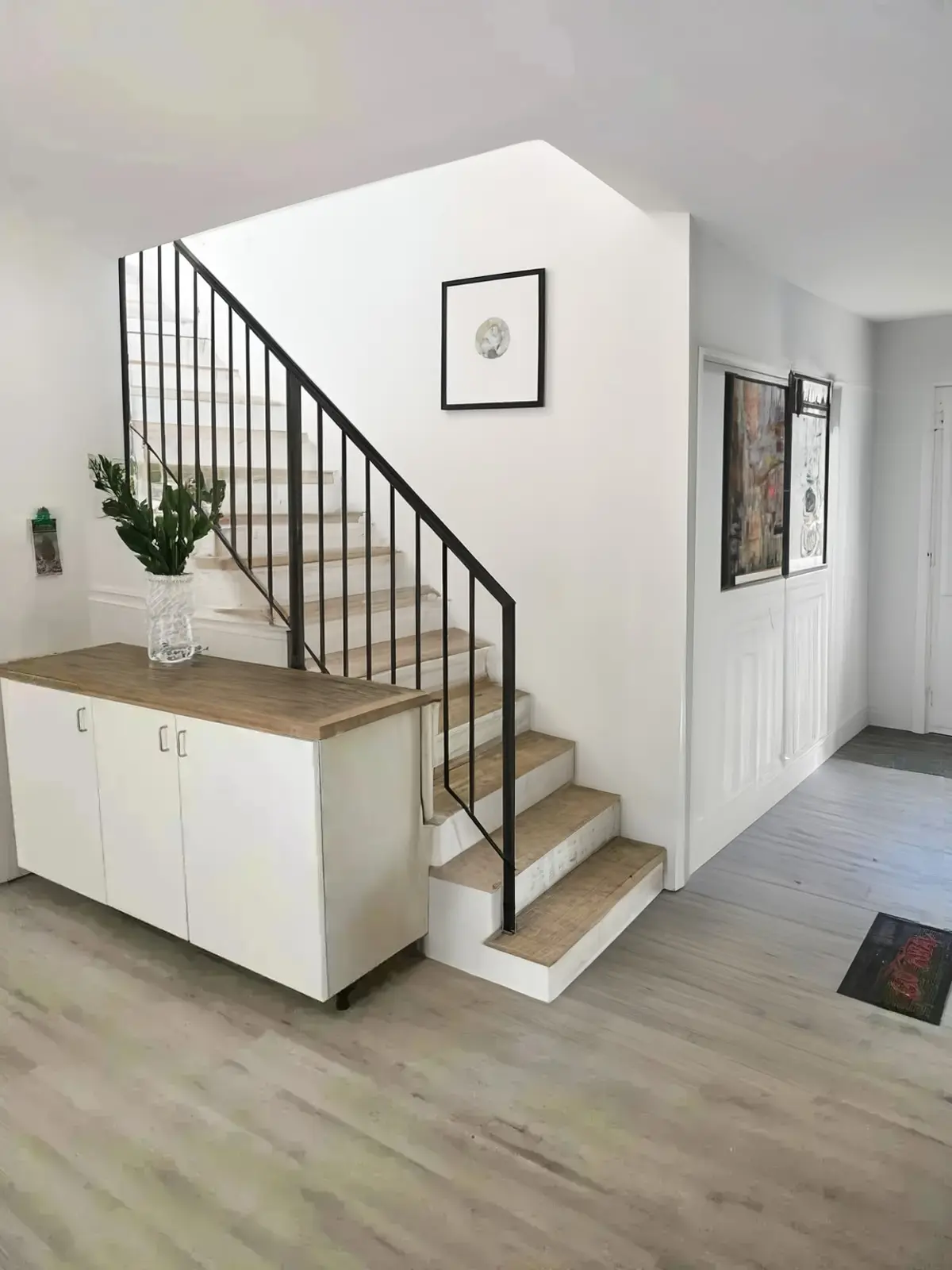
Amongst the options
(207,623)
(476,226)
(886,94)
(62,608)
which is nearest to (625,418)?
(476,226)

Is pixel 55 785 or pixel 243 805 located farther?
pixel 55 785

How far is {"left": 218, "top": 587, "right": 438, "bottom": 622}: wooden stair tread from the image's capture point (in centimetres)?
344

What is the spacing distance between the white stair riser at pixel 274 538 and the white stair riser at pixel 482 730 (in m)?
0.89

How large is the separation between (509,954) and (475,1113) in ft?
1.87

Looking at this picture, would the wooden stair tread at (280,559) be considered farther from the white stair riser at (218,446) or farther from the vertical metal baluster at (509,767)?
the vertical metal baluster at (509,767)

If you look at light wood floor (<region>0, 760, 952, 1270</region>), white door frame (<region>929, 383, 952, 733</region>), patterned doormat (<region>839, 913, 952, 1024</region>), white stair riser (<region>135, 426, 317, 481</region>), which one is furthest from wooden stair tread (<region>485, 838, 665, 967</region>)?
white door frame (<region>929, 383, 952, 733</region>)

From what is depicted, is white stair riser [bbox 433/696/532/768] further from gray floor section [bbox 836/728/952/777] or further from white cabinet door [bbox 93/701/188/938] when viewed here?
gray floor section [bbox 836/728/952/777]

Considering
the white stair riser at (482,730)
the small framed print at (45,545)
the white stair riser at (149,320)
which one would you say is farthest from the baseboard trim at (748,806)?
the white stair riser at (149,320)

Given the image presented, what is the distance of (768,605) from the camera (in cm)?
407

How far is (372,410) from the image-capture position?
4.19m

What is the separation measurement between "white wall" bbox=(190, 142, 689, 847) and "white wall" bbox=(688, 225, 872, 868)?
0.12 metres

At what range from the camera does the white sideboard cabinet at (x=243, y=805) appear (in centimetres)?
248

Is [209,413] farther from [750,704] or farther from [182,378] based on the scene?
[750,704]

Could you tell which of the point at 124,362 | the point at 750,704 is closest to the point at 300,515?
the point at 124,362
